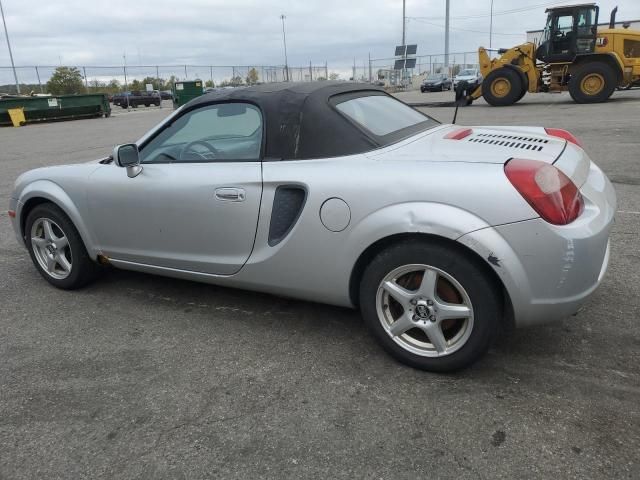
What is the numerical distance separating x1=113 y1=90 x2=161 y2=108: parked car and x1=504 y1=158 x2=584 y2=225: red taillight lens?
→ 137 feet

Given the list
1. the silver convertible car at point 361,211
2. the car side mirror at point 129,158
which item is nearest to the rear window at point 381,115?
the silver convertible car at point 361,211

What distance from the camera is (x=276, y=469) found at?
6.68 ft

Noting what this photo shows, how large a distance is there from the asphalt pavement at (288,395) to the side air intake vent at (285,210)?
652 millimetres

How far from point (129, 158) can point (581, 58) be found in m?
18.1

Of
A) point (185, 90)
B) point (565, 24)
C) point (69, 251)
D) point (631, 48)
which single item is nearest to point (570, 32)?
point (565, 24)

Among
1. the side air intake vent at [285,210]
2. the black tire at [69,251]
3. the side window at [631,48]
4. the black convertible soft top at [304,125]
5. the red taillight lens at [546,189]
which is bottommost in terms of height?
the black tire at [69,251]

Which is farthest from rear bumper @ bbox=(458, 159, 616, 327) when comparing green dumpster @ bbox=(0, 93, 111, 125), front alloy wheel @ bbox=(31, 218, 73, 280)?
green dumpster @ bbox=(0, 93, 111, 125)

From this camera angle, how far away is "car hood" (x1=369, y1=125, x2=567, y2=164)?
2508 millimetres

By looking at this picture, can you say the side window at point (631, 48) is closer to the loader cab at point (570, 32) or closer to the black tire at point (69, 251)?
the loader cab at point (570, 32)

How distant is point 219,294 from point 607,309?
2.52 metres

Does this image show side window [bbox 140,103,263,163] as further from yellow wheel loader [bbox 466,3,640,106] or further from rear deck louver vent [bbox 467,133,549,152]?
yellow wheel loader [bbox 466,3,640,106]

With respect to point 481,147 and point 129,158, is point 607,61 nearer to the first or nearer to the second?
point 481,147

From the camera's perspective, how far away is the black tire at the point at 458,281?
7.69 ft

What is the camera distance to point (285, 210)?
280 cm
